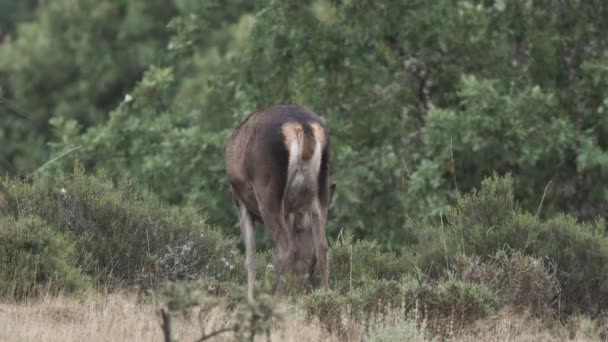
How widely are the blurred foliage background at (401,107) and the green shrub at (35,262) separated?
528 cm

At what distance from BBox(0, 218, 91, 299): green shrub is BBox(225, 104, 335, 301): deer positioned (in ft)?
4.54

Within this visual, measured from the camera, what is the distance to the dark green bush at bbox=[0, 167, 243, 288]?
1043cm

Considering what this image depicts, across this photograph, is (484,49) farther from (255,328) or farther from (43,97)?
(43,97)

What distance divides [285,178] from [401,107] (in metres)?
7.52

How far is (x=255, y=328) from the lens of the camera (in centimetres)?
650

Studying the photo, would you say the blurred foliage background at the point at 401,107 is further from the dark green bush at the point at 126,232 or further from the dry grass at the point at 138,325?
the dry grass at the point at 138,325

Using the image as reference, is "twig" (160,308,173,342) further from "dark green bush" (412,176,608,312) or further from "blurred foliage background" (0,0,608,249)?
"blurred foliage background" (0,0,608,249)

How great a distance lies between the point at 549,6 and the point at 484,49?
1185 millimetres

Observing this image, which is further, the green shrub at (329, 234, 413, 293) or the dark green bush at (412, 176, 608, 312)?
the green shrub at (329, 234, 413, 293)

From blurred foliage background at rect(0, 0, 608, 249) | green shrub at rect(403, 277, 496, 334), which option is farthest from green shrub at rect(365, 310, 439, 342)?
blurred foliage background at rect(0, 0, 608, 249)

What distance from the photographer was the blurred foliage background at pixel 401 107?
15.5 m

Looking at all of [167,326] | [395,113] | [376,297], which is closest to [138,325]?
[376,297]

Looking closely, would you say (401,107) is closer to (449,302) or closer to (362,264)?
(362,264)

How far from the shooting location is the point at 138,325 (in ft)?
27.1
